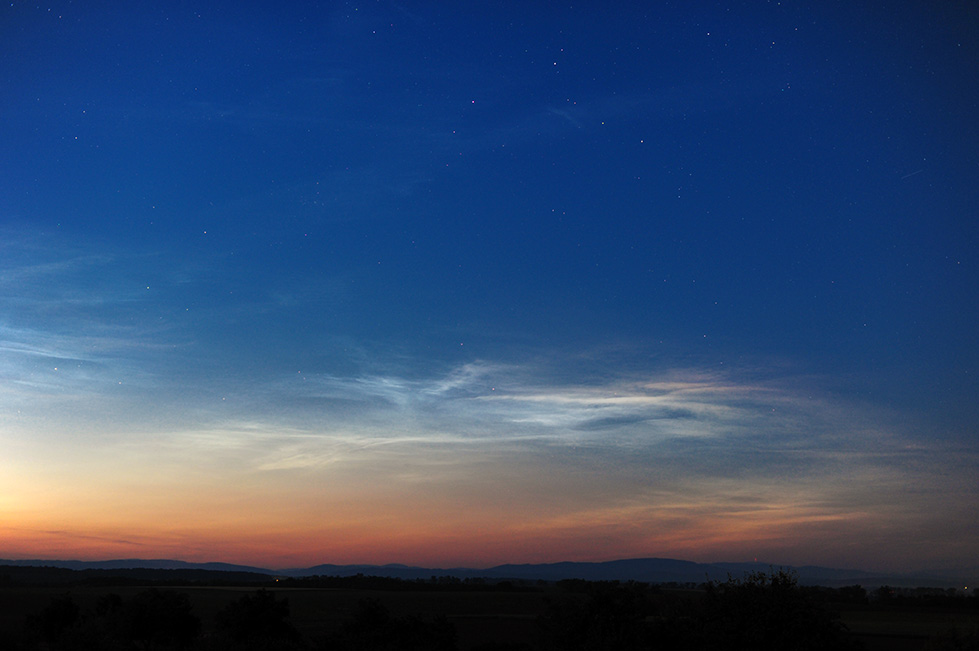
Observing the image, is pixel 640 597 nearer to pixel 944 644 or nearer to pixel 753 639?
pixel 753 639

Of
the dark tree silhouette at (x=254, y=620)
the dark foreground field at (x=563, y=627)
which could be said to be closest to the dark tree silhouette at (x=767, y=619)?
the dark foreground field at (x=563, y=627)

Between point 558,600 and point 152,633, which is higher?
point 558,600

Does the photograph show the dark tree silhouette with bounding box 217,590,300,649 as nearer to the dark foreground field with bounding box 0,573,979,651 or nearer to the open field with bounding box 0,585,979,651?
the dark foreground field with bounding box 0,573,979,651

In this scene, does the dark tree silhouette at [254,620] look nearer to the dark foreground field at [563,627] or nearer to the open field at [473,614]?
the dark foreground field at [563,627]

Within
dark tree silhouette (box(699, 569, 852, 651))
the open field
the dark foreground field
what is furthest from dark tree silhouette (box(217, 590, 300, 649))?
dark tree silhouette (box(699, 569, 852, 651))

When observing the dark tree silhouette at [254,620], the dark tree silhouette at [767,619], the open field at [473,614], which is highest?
the dark tree silhouette at [767,619]

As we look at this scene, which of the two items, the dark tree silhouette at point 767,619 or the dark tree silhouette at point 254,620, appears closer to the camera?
the dark tree silhouette at point 767,619

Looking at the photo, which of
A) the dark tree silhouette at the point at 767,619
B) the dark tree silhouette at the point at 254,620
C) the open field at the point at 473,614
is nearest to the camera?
the dark tree silhouette at the point at 767,619

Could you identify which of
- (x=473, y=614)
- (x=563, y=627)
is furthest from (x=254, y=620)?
(x=473, y=614)

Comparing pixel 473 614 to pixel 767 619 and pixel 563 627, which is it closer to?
pixel 563 627

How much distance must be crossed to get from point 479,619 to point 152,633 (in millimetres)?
40072

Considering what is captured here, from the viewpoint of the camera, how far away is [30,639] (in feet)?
137

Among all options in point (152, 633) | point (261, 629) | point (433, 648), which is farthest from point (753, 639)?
point (152, 633)

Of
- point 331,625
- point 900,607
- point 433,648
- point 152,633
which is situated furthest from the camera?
point 900,607
